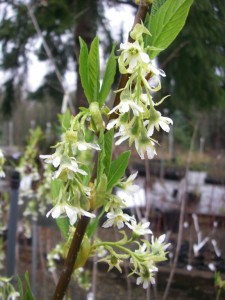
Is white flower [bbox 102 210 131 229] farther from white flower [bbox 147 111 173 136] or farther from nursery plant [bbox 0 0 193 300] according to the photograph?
white flower [bbox 147 111 173 136]

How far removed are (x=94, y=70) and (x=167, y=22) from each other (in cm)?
9

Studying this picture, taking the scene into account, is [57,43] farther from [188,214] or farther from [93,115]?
[93,115]

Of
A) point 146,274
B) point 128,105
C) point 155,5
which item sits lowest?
point 146,274

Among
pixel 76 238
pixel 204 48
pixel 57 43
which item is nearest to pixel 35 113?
pixel 57 43

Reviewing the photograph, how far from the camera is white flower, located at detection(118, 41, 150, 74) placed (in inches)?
18.4

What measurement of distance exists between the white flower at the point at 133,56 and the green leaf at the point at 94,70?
0.06 metres

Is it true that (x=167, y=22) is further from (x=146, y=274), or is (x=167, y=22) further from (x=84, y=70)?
(x=146, y=274)

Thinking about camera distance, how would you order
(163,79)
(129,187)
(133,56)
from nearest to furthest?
(133,56), (129,187), (163,79)

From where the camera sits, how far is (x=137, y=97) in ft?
1.58

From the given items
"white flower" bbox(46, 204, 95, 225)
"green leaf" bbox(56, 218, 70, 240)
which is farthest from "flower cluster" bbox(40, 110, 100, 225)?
"green leaf" bbox(56, 218, 70, 240)

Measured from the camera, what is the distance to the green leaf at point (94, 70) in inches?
20.5

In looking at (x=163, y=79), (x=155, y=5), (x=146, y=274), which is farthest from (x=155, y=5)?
(x=163, y=79)

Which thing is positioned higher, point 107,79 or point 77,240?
point 107,79

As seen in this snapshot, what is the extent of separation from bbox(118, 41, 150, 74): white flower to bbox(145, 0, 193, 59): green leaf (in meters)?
0.03
